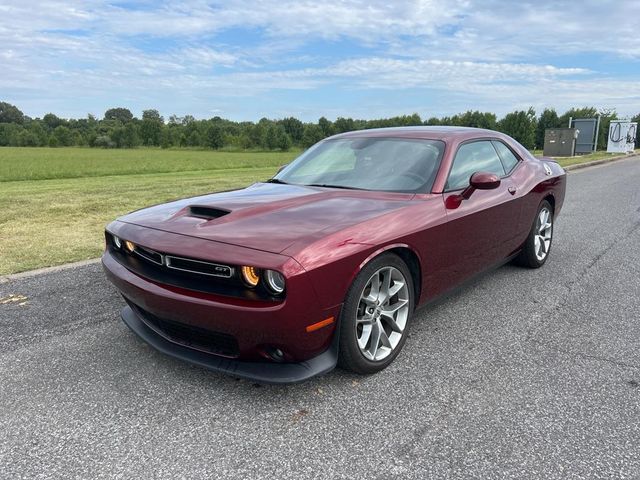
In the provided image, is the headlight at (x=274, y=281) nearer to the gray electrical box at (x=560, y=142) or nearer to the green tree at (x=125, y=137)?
the gray electrical box at (x=560, y=142)

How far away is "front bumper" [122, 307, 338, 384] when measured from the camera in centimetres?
250

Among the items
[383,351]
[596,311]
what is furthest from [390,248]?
[596,311]

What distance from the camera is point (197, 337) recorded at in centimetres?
268

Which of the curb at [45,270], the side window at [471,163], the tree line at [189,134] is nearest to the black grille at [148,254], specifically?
the side window at [471,163]

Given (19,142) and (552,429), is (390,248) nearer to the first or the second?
(552,429)

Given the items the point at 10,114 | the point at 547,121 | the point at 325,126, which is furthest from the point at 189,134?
the point at 547,121

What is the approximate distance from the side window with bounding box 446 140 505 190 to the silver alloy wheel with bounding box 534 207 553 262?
0.92 m

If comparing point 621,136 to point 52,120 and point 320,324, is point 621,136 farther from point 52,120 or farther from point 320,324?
point 52,120

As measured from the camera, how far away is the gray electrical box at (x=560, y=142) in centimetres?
2736

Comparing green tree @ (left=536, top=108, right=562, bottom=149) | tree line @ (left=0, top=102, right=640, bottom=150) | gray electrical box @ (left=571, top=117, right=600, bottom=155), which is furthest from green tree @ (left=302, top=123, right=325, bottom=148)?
gray electrical box @ (left=571, top=117, right=600, bottom=155)

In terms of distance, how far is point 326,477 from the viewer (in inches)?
81.8

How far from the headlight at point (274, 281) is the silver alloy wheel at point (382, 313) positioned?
0.54 metres

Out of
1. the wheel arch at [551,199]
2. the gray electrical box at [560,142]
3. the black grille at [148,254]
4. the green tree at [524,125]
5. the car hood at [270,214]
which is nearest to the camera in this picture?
the car hood at [270,214]

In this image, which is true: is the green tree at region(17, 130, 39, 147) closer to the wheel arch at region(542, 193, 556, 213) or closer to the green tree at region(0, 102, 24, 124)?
the green tree at region(0, 102, 24, 124)
